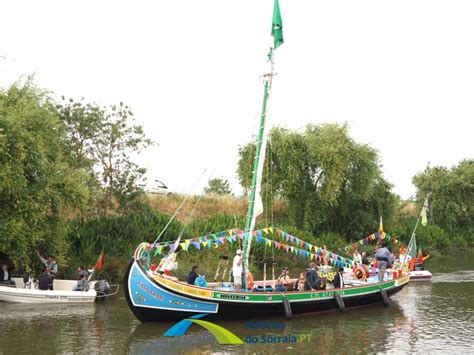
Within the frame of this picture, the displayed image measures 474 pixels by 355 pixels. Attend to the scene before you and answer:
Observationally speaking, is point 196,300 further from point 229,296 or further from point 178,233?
point 178,233

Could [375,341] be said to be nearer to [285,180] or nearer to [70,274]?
[70,274]

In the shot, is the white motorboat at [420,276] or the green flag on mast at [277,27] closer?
the green flag on mast at [277,27]

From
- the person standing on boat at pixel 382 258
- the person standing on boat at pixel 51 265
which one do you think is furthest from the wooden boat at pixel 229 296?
the person standing on boat at pixel 51 265

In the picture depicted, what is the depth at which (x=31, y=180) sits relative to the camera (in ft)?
78.6

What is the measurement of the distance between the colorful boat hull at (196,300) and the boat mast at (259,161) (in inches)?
46.9

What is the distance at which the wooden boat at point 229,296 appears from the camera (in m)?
17.6

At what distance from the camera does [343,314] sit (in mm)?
21125

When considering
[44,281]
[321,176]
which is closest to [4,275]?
[44,281]

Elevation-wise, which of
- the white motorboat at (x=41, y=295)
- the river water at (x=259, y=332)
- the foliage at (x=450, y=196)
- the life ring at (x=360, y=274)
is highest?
the foliage at (x=450, y=196)

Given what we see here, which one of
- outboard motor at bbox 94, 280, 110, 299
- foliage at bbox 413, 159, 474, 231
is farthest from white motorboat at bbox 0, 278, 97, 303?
foliage at bbox 413, 159, 474, 231

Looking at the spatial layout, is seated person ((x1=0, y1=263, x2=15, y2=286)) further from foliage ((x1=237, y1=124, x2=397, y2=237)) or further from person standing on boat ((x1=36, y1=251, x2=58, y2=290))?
foliage ((x1=237, y1=124, x2=397, y2=237))

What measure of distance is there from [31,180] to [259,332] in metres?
12.8

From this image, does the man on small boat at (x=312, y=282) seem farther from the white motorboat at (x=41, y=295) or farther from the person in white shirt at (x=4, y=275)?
the person in white shirt at (x=4, y=275)

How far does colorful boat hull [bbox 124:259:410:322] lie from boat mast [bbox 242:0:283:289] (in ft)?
3.91
